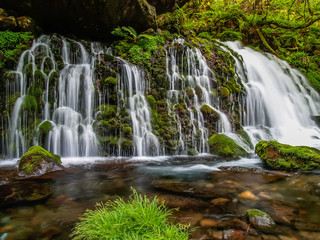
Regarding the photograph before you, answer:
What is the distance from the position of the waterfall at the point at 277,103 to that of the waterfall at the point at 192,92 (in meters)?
2.00

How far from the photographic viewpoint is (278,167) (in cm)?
624

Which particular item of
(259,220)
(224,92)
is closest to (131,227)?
(259,220)

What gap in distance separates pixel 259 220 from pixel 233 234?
516 mm

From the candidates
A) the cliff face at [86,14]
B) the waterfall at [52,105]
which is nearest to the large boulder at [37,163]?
the waterfall at [52,105]

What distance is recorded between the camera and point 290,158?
A: 6.23 metres

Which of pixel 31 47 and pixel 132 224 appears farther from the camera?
pixel 31 47

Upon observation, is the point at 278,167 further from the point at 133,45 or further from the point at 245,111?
the point at 133,45

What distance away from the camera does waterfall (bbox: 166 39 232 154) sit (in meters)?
9.20

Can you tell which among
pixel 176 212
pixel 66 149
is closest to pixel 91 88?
pixel 66 149

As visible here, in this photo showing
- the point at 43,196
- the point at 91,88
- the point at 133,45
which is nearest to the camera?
the point at 43,196

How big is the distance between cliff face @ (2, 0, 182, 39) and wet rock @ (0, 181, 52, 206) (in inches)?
317

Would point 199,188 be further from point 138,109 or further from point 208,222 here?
point 138,109

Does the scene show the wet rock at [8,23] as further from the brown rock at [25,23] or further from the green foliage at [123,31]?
the green foliage at [123,31]

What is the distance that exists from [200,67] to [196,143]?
4.17 metres
